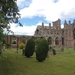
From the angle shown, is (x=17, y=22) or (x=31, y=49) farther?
(x=31, y=49)

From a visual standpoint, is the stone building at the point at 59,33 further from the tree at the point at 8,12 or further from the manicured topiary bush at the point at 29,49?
the tree at the point at 8,12

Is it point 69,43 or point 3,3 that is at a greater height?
point 3,3

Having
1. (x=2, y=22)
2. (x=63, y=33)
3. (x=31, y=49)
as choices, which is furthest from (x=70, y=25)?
(x=2, y=22)

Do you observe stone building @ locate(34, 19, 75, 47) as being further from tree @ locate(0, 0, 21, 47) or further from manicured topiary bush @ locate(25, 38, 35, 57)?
tree @ locate(0, 0, 21, 47)

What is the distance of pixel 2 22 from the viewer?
1195 cm

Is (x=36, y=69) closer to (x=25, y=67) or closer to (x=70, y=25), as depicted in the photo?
(x=25, y=67)

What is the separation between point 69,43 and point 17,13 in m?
66.7

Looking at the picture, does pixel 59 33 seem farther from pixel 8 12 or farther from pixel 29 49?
pixel 8 12

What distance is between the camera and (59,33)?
86.6 meters

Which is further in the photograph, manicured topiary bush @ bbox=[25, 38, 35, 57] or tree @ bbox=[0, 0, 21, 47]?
manicured topiary bush @ bbox=[25, 38, 35, 57]

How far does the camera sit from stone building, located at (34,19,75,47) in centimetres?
7528

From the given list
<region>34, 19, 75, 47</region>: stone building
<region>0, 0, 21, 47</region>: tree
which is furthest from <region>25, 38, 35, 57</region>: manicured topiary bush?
<region>34, 19, 75, 47</region>: stone building

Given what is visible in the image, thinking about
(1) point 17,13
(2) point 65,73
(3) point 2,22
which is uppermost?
(1) point 17,13

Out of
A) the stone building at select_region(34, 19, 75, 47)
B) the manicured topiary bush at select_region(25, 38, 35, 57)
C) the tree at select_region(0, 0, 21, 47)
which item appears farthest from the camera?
the stone building at select_region(34, 19, 75, 47)
